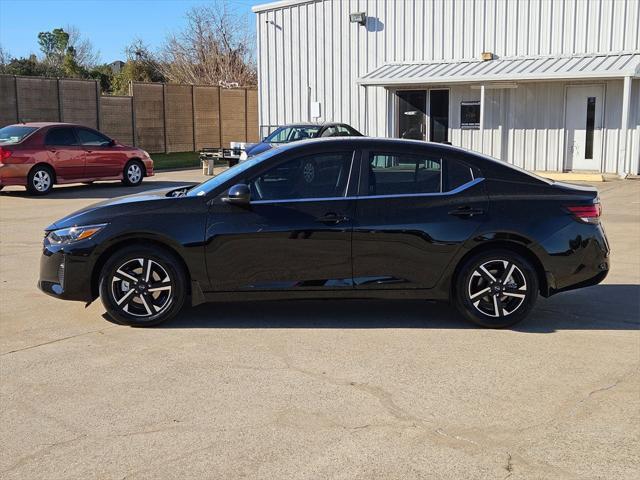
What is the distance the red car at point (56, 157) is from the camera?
615 inches

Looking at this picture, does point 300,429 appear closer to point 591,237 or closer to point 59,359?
point 59,359

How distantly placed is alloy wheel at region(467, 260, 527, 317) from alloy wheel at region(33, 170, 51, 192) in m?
12.7

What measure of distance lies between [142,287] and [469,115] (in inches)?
713

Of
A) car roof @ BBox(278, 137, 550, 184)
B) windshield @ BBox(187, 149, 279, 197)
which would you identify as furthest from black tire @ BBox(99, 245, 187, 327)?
car roof @ BBox(278, 137, 550, 184)

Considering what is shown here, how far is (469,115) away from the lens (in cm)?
2245

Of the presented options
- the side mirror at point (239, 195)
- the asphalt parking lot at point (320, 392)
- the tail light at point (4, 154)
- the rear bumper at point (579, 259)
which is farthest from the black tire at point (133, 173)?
the rear bumper at point (579, 259)

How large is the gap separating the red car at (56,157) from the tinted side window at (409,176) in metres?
11.8

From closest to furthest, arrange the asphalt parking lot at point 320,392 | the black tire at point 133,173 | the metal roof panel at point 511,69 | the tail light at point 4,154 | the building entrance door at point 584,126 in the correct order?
the asphalt parking lot at point 320,392, the tail light at point 4,154, the black tire at point 133,173, the metal roof panel at point 511,69, the building entrance door at point 584,126

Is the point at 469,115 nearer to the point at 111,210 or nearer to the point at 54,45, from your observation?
the point at 111,210

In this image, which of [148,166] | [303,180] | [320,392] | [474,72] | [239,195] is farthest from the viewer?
[474,72]

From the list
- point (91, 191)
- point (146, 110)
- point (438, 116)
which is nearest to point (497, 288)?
point (91, 191)

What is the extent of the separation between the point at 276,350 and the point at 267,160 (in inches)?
64.6

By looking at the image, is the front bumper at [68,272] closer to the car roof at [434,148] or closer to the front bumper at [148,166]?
the car roof at [434,148]

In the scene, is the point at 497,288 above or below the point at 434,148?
below
